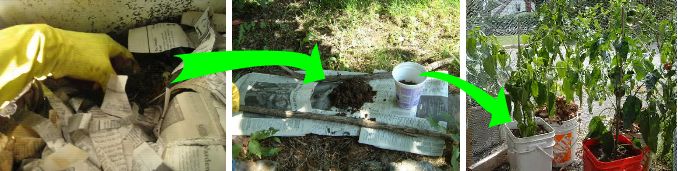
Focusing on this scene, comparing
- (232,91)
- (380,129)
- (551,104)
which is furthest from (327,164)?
(551,104)

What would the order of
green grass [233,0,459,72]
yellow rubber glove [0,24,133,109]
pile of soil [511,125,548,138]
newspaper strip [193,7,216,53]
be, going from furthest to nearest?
1. green grass [233,0,459,72]
2. pile of soil [511,125,548,138]
3. newspaper strip [193,7,216,53]
4. yellow rubber glove [0,24,133,109]

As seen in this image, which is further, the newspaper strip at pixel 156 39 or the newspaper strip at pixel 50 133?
the newspaper strip at pixel 156 39

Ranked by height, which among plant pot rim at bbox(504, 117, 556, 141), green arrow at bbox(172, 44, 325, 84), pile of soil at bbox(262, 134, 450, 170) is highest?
green arrow at bbox(172, 44, 325, 84)

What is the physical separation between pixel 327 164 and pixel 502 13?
640 millimetres

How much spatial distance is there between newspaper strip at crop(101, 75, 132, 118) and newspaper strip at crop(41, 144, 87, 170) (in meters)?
0.12

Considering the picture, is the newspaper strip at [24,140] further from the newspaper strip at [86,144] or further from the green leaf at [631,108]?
the green leaf at [631,108]

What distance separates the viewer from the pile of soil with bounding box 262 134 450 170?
1.93 metres

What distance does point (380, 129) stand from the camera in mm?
1960

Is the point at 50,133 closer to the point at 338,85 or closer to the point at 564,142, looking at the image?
the point at 338,85

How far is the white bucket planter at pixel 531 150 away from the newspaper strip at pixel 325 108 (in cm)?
20

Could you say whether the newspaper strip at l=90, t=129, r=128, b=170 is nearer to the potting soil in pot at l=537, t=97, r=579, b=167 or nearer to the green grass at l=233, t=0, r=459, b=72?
the green grass at l=233, t=0, r=459, b=72

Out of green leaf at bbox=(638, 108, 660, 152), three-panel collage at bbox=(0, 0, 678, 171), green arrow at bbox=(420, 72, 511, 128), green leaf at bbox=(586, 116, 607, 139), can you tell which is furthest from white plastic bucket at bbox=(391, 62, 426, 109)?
green leaf at bbox=(638, 108, 660, 152)


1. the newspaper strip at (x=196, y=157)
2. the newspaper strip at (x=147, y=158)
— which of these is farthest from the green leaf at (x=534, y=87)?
the newspaper strip at (x=147, y=158)

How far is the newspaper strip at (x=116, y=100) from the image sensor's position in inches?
68.1
